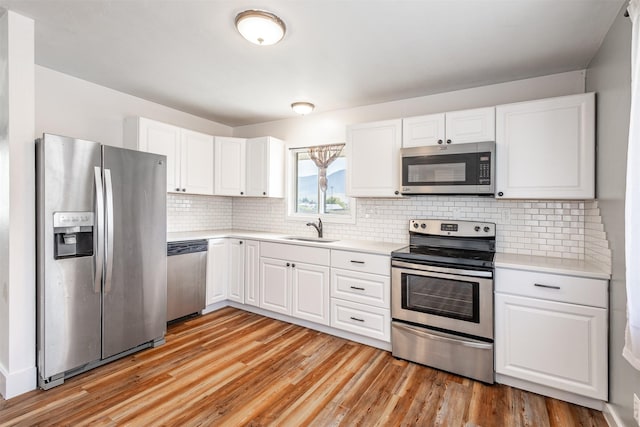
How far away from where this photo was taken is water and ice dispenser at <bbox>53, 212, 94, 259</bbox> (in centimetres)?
222

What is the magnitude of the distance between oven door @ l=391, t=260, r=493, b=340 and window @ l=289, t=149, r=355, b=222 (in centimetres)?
124

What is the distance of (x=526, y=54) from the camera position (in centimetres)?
243

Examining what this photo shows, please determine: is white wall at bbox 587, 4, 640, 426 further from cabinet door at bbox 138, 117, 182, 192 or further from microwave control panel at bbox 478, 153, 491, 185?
cabinet door at bbox 138, 117, 182, 192

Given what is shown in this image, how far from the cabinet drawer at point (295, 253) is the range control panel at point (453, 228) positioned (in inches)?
37.9

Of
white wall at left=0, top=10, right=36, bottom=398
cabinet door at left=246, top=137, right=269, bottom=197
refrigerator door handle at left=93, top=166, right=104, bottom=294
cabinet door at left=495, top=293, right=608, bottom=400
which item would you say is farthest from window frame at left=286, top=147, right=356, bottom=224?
white wall at left=0, top=10, right=36, bottom=398

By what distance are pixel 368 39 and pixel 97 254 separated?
2.57 meters

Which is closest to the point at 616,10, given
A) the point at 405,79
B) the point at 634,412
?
the point at 405,79

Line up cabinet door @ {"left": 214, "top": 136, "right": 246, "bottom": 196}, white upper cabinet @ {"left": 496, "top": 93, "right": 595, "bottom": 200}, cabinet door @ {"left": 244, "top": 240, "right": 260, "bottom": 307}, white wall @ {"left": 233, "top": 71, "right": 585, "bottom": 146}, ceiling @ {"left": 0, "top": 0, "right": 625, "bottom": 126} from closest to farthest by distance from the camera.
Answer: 1. ceiling @ {"left": 0, "top": 0, "right": 625, "bottom": 126}
2. white upper cabinet @ {"left": 496, "top": 93, "right": 595, "bottom": 200}
3. white wall @ {"left": 233, "top": 71, "right": 585, "bottom": 146}
4. cabinet door @ {"left": 244, "top": 240, "right": 260, "bottom": 307}
5. cabinet door @ {"left": 214, "top": 136, "right": 246, "bottom": 196}

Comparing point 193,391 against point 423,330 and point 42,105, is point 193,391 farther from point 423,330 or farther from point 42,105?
point 42,105

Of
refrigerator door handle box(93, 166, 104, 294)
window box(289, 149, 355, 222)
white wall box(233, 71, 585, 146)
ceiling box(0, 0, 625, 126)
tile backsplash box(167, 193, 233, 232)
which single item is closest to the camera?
ceiling box(0, 0, 625, 126)

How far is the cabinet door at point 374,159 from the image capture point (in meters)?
3.11

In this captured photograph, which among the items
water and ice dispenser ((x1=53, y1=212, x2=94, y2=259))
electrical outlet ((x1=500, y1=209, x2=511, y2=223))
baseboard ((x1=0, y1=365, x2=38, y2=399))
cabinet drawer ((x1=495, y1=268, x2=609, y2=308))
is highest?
electrical outlet ((x1=500, y1=209, x2=511, y2=223))

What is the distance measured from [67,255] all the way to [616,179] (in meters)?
3.67

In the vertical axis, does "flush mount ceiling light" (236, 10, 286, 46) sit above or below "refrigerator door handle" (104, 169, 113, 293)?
above
